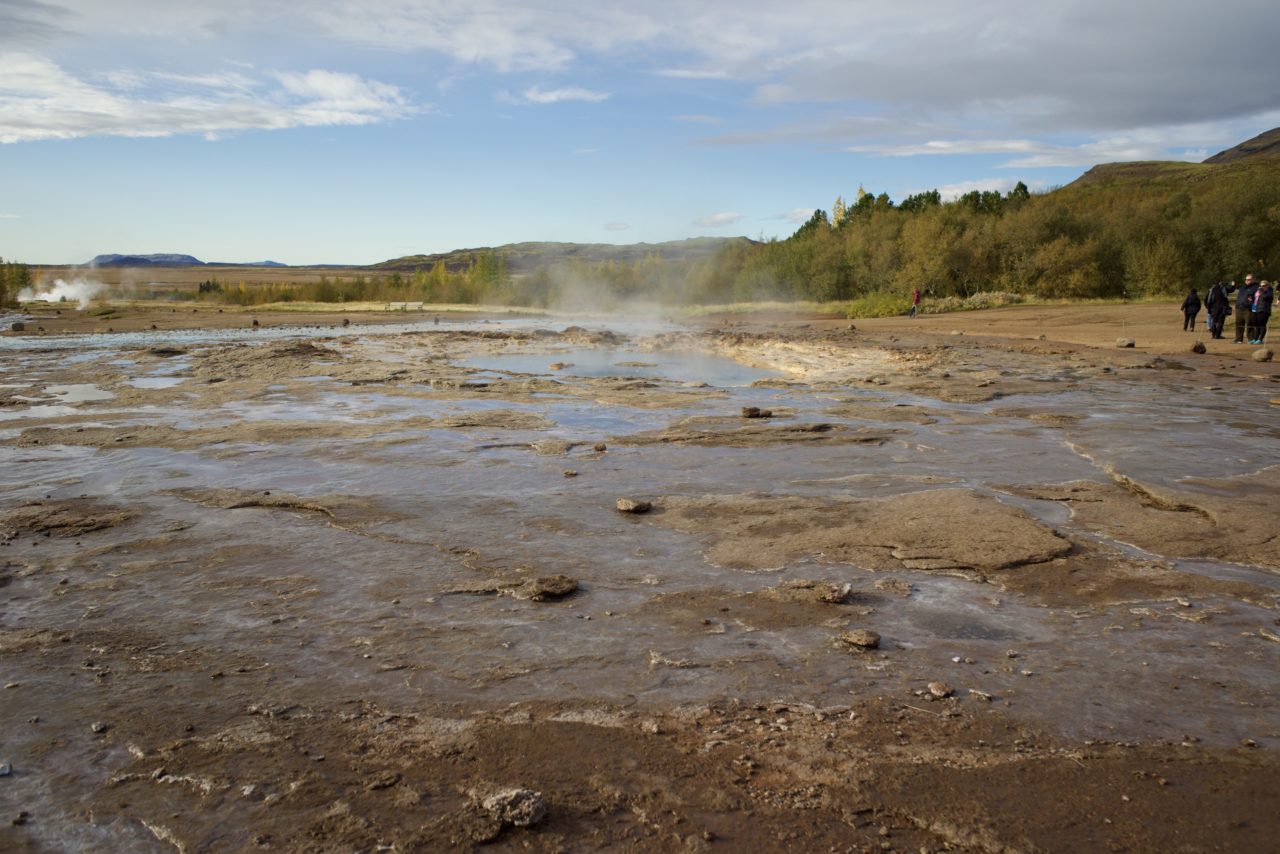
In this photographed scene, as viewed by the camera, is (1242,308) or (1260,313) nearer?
(1260,313)

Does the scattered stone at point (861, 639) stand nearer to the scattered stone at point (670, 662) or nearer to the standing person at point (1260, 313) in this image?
the scattered stone at point (670, 662)

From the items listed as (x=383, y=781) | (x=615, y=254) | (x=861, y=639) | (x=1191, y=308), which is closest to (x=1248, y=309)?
(x=1191, y=308)

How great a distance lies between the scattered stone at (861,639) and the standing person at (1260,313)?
64.9 feet

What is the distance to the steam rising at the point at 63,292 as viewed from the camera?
62.3 m

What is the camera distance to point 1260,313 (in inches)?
766

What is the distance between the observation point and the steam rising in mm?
62306

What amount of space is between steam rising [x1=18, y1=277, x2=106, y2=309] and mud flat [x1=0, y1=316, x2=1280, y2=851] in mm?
62308

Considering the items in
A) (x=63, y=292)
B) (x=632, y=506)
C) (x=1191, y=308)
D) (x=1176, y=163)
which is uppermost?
(x=1176, y=163)

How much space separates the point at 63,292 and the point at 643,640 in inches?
3040

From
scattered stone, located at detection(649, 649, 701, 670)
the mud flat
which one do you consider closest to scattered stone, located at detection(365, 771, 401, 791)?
the mud flat

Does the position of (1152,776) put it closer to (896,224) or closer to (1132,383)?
(1132,383)

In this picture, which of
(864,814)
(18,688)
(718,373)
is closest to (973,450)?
(864,814)

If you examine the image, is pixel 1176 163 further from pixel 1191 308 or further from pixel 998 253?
pixel 1191 308

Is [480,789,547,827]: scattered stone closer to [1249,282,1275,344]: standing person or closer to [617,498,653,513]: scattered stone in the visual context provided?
[617,498,653,513]: scattered stone
